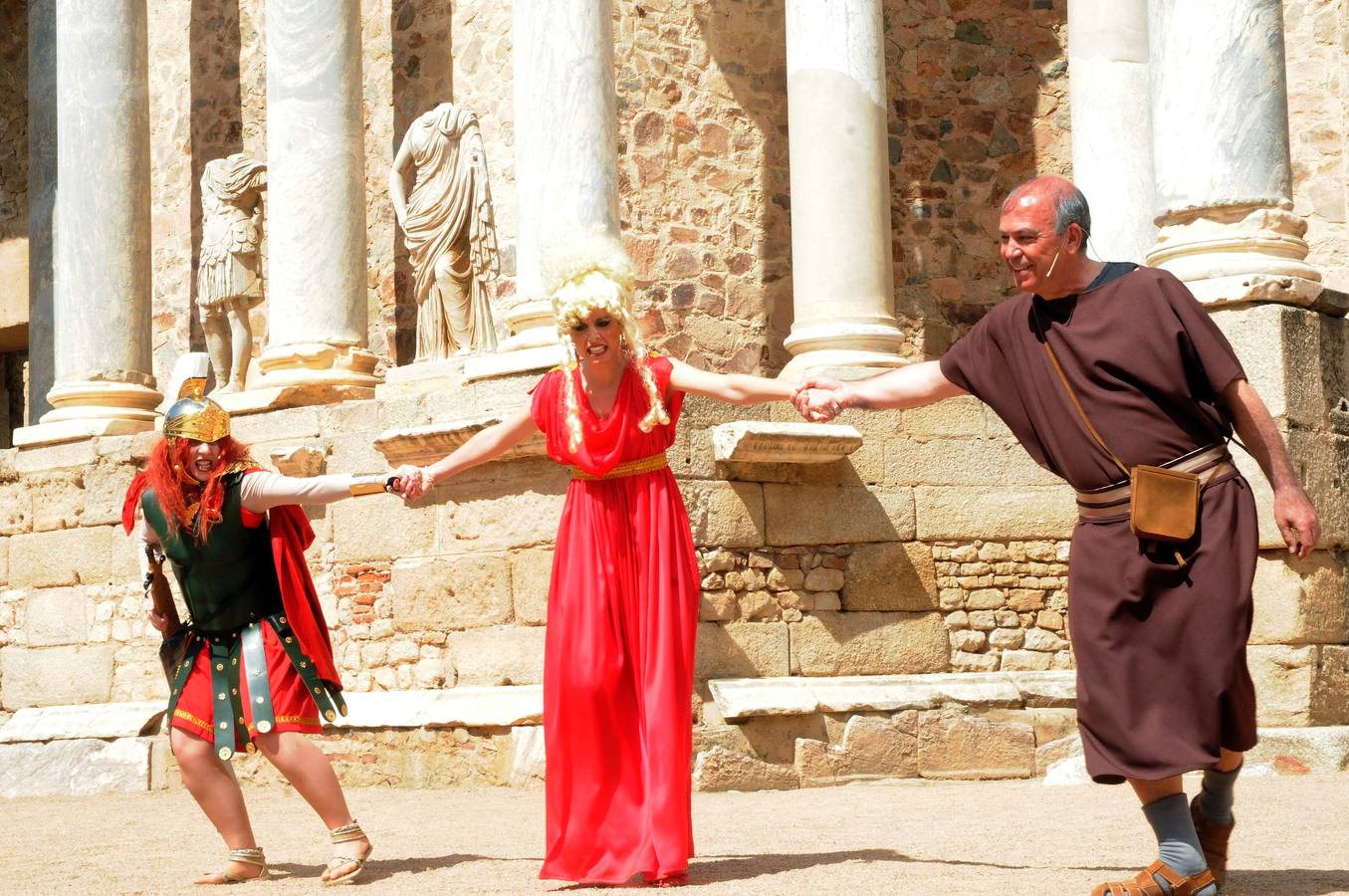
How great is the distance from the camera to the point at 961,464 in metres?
9.51

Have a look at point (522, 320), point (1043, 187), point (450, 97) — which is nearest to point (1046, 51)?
point (450, 97)

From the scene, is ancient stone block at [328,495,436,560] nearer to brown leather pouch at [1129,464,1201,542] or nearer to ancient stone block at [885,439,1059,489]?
ancient stone block at [885,439,1059,489]

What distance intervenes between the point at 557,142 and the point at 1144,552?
5.77 metres

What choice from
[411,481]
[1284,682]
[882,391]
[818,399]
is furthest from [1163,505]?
[1284,682]

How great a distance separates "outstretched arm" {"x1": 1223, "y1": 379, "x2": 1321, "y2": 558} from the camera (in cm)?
423

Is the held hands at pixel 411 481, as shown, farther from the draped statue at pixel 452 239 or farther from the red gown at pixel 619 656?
the draped statue at pixel 452 239

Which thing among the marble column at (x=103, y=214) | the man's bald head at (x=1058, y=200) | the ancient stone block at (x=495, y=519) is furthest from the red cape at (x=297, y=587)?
the marble column at (x=103, y=214)

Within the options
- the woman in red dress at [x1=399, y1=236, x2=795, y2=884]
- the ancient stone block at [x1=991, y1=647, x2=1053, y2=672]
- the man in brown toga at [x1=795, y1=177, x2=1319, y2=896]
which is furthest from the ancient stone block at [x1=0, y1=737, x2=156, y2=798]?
the man in brown toga at [x1=795, y1=177, x2=1319, y2=896]

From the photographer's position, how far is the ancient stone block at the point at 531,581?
8727mm

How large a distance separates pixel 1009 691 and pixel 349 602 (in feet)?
11.5

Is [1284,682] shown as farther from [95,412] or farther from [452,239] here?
[95,412]

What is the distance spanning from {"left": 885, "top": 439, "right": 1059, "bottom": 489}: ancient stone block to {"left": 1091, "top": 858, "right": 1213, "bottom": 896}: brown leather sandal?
17.3 ft

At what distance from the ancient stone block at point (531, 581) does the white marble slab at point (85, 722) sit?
2769 millimetres

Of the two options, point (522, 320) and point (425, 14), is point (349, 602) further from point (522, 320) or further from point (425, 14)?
point (425, 14)
